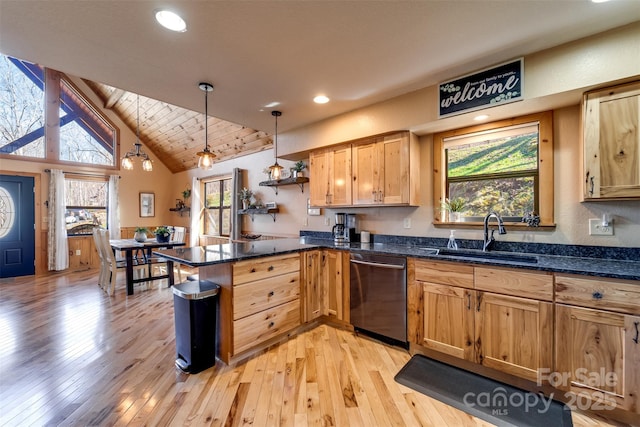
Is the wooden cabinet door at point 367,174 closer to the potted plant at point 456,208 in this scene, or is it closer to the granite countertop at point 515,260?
the granite countertop at point 515,260

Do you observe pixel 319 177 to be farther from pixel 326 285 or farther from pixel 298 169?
pixel 326 285

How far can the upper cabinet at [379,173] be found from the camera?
265 cm

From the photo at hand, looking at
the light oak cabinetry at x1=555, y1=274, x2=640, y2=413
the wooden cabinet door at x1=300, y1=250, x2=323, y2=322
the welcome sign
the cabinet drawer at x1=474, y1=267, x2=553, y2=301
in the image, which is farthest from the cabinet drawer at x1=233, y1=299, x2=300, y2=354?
the welcome sign

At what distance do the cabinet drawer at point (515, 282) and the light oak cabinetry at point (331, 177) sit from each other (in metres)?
1.53

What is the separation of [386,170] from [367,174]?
0.73 ft

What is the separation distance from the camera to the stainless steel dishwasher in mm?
2348

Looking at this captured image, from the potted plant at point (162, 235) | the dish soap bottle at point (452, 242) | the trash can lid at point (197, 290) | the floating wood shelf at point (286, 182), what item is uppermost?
the floating wood shelf at point (286, 182)

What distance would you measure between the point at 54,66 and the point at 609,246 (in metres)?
4.43

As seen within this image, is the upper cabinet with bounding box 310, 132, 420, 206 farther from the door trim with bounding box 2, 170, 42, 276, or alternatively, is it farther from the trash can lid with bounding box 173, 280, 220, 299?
the door trim with bounding box 2, 170, 42, 276

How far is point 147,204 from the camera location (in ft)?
23.2

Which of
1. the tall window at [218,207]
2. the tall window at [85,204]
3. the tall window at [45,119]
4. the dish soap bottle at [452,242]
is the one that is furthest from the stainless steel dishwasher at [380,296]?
the tall window at [45,119]

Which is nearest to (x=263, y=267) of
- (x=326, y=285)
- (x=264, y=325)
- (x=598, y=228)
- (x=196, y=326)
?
(x=264, y=325)

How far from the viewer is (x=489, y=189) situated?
8.23 feet

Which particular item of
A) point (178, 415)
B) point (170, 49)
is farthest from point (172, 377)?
point (170, 49)
